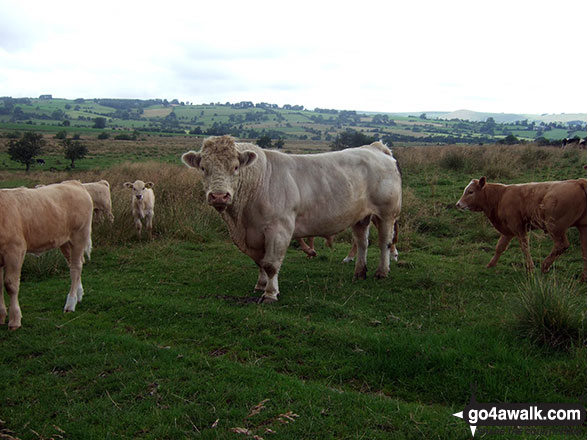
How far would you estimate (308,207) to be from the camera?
769 centimetres

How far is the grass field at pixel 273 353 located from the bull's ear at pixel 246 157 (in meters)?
2.24

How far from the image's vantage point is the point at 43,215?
21.3ft

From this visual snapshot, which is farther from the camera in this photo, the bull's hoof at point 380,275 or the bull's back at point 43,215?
the bull's hoof at point 380,275

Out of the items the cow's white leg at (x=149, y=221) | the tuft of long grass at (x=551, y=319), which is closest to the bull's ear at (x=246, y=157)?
the tuft of long grass at (x=551, y=319)

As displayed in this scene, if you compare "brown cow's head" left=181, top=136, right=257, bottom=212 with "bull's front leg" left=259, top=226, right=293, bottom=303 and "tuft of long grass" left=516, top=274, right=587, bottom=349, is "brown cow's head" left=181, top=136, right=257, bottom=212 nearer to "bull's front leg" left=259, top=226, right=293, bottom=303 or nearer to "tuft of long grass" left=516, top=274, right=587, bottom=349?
"bull's front leg" left=259, top=226, right=293, bottom=303

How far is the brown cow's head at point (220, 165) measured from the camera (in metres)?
6.41

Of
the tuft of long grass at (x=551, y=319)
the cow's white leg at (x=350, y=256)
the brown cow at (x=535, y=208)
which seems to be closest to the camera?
the tuft of long grass at (x=551, y=319)

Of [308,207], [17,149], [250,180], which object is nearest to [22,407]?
[250,180]

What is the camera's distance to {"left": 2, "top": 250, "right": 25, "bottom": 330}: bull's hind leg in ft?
19.6

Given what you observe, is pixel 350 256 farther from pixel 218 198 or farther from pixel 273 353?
pixel 273 353

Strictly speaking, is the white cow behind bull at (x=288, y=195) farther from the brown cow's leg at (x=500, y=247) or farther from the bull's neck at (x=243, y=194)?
the brown cow's leg at (x=500, y=247)

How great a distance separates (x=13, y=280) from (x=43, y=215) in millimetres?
1020

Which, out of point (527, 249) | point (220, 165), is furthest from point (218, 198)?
point (527, 249)

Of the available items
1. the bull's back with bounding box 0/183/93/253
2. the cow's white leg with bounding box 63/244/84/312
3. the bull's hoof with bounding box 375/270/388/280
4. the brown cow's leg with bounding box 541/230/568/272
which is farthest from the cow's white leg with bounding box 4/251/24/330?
the brown cow's leg with bounding box 541/230/568/272
